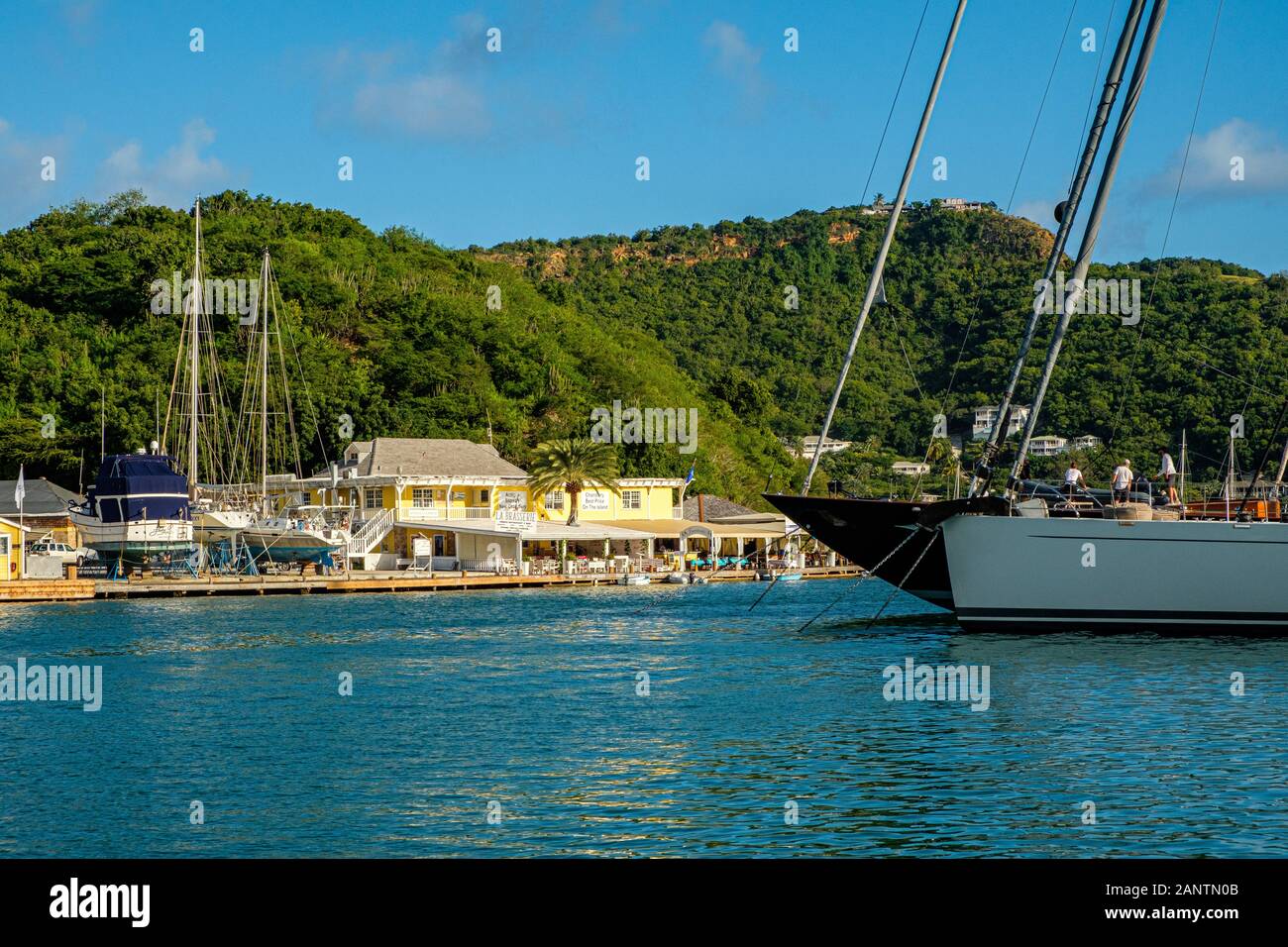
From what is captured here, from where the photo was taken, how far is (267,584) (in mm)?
58594

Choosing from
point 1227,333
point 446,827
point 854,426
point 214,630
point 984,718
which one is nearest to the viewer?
point 446,827

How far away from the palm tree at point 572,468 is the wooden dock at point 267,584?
24.1ft

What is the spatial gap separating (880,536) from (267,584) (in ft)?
111

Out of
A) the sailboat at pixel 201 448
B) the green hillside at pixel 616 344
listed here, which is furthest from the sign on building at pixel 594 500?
the sailboat at pixel 201 448

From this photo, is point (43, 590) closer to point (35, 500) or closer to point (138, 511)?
point (138, 511)

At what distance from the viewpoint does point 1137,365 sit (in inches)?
3004

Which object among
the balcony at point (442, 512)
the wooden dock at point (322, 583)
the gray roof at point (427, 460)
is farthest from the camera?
the gray roof at point (427, 460)

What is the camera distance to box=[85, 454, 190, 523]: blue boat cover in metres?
61.4

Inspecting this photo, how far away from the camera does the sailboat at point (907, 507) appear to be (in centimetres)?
3153

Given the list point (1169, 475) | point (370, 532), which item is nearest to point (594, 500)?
point (370, 532)

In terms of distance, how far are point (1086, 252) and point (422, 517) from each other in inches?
1780

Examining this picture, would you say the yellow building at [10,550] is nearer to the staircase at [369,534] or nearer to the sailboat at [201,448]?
the sailboat at [201,448]
